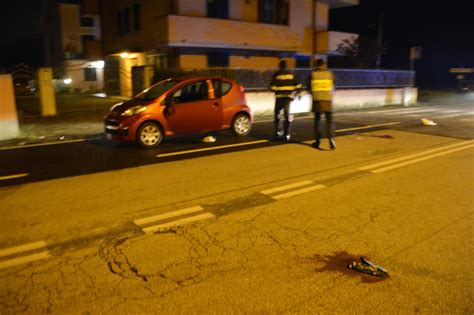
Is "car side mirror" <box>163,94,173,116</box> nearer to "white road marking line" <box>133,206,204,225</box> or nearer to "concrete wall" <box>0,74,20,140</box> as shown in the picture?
"concrete wall" <box>0,74,20,140</box>

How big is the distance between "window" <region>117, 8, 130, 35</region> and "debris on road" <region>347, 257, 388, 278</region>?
24866 millimetres

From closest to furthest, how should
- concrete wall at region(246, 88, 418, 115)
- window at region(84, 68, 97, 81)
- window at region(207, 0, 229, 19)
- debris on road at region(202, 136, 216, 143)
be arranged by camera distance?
1. debris on road at region(202, 136, 216, 143)
2. concrete wall at region(246, 88, 418, 115)
3. window at region(207, 0, 229, 19)
4. window at region(84, 68, 97, 81)

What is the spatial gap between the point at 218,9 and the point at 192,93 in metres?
13.9

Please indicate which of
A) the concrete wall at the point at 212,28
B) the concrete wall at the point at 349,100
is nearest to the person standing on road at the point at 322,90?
the concrete wall at the point at 349,100

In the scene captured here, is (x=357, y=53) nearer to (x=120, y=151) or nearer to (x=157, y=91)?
(x=157, y=91)

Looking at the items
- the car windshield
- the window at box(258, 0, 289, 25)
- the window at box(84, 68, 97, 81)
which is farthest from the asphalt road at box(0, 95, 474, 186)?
the window at box(84, 68, 97, 81)

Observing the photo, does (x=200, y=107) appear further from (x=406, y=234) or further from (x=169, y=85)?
(x=406, y=234)

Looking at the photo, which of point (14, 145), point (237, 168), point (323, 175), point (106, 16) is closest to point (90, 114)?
point (14, 145)

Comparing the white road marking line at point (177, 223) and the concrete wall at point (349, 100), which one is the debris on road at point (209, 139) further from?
the white road marking line at point (177, 223)

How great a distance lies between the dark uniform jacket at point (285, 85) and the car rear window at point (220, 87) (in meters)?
1.17

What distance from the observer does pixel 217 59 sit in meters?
23.4

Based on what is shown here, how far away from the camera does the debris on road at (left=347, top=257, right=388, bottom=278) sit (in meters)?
3.94

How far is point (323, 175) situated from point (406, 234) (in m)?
2.71

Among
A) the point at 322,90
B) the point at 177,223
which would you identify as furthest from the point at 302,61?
the point at 177,223
